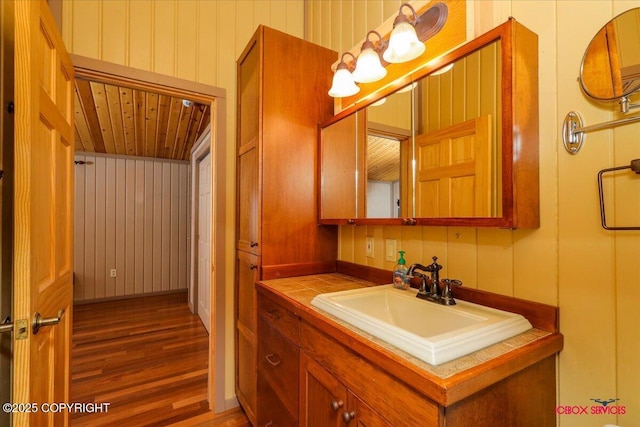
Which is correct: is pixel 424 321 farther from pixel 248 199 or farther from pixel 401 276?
pixel 248 199

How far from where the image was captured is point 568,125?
91cm

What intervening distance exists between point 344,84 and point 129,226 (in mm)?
4624

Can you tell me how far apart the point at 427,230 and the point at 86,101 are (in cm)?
334

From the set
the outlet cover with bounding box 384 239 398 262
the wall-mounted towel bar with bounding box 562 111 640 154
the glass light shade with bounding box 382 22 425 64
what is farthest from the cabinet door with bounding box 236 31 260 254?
the wall-mounted towel bar with bounding box 562 111 640 154

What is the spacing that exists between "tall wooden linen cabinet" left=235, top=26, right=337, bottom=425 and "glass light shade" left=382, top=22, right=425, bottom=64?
70 centimetres

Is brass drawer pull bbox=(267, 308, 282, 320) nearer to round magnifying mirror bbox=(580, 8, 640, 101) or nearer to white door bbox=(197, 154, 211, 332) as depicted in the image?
round magnifying mirror bbox=(580, 8, 640, 101)

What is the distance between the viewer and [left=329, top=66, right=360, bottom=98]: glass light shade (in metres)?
1.50

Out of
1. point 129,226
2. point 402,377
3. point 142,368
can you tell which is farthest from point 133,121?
point 402,377

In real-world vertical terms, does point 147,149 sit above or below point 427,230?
above

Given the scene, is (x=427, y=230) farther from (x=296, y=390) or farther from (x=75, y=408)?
(x=75, y=408)

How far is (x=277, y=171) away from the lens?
5.56ft

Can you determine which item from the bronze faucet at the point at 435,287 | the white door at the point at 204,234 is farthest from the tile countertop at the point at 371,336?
the white door at the point at 204,234

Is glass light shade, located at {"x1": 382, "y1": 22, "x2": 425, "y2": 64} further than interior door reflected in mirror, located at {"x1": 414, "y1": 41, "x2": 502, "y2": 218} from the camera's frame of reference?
Yes

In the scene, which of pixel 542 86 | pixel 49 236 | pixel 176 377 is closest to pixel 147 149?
pixel 176 377
